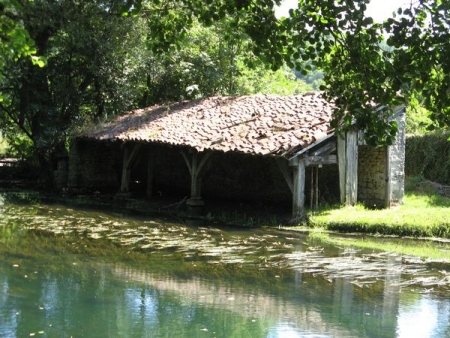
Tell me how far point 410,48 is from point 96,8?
17.1m

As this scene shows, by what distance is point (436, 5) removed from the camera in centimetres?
395

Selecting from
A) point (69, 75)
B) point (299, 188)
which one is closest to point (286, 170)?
point (299, 188)

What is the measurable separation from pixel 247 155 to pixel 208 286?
6.32 metres

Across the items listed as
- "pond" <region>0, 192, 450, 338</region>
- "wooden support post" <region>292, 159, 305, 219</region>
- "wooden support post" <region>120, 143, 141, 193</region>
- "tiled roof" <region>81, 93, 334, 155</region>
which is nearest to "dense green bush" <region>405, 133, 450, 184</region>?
"tiled roof" <region>81, 93, 334, 155</region>

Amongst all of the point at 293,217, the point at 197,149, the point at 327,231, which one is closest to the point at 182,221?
the point at 197,149

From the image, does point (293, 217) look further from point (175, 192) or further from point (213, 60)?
point (213, 60)

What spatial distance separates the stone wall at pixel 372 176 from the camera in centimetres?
1580

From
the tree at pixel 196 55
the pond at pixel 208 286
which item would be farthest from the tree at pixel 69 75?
the pond at pixel 208 286

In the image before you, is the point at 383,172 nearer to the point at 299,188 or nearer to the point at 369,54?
the point at 299,188

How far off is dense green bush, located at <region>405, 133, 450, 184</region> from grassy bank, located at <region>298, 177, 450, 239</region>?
5.07m

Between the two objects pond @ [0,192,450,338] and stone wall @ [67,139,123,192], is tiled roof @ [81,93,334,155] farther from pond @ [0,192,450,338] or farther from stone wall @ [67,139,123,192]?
pond @ [0,192,450,338]

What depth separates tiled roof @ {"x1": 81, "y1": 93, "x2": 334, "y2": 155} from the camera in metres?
13.8

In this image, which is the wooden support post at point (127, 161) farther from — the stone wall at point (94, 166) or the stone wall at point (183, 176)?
the stone wall at point (94, 166)

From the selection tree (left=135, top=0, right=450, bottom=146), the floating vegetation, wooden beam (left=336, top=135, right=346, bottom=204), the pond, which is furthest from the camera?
wooden beam (left=336, top=135, right=346, bottom=204)
